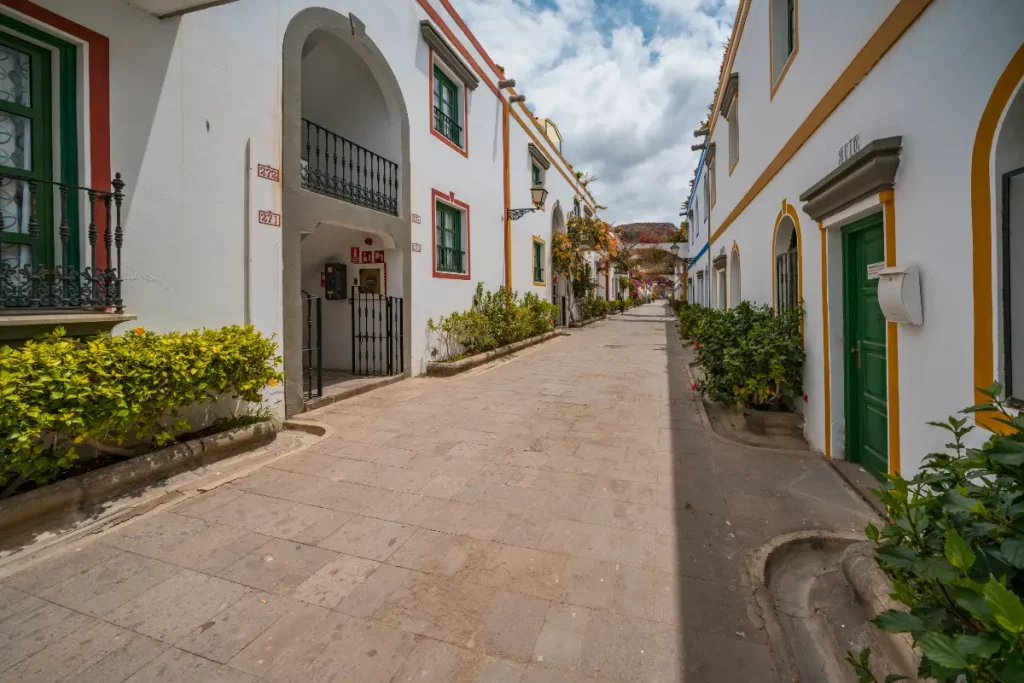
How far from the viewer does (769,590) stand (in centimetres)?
256

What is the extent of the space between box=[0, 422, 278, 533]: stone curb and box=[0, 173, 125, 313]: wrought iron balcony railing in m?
1.20

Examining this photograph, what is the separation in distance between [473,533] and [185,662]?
1524 mm

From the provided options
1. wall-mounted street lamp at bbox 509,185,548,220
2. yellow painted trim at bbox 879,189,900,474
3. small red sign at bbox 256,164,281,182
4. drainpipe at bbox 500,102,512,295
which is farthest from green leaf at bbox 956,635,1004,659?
wall-mounted street lamp at bbox 509,185,548,220

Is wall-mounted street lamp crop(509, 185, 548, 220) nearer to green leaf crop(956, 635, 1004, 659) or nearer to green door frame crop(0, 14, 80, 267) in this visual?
green door frame crop(0, 14, 80, 267)

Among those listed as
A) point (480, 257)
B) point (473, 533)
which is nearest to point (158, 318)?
point (473, 533)

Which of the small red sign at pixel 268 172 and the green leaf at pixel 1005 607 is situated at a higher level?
the small red sign at pixel 268 172

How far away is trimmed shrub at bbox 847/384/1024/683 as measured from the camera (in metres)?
1.01

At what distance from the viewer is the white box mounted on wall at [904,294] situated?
269 cm

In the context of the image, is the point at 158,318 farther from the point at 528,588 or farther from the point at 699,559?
the point at 699,559

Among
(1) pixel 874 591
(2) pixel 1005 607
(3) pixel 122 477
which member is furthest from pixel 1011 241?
(3) pixel 122 477

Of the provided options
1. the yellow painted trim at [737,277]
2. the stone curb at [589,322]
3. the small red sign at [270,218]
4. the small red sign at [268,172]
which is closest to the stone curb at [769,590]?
the small red sign at [270,218]

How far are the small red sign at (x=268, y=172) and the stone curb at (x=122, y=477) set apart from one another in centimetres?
265

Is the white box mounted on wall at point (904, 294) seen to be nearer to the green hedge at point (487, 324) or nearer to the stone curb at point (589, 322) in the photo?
the green hedge at point (487, 324)

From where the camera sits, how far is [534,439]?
4.91 m
